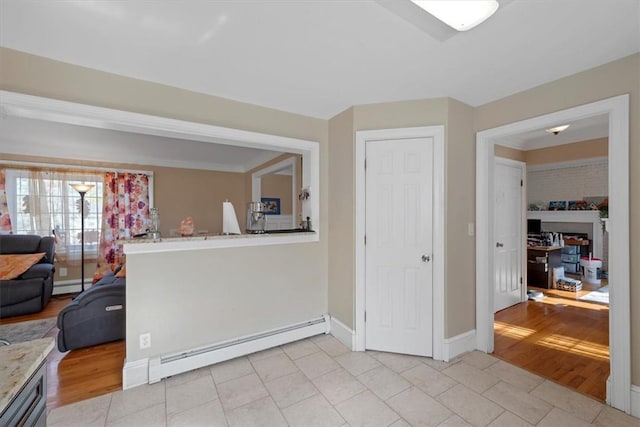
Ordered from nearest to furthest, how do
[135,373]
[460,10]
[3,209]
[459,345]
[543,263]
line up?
[460,10], [135,373], [459,345], [3,209], [543,263]

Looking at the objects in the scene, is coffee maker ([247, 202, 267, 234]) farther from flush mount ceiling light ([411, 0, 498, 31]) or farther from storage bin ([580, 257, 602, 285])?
storage bin ([580, 257, 602, 285])

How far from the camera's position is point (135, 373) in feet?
6.78

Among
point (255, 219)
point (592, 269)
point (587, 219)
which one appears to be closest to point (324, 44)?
point (255, 219)

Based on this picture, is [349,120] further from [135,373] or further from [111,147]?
[111,147]

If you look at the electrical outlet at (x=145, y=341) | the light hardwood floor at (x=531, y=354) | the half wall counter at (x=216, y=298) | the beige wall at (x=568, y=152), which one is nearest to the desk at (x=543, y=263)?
the light hardwood floor at (x=531, y=354)

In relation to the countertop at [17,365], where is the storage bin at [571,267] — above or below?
below

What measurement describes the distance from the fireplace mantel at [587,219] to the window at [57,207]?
347 inches

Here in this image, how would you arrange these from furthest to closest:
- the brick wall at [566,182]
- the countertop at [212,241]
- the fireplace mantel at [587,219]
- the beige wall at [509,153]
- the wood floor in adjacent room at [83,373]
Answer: the fireplace mantel at [587,219], the brick wall at [566,182], the beige wall at [509,153], the countertop at [212,241], the wood floor in adjacent room at [83,373]

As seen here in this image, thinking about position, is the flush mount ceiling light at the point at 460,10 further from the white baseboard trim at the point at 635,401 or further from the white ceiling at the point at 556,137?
the white ceiling at the point at 556,137

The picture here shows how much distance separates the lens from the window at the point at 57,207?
4.18 m

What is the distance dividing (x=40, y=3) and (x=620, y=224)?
368cm

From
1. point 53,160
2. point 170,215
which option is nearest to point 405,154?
point 170,215

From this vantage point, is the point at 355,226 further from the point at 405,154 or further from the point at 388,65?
the point at 388,65

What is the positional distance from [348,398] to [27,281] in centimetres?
435
